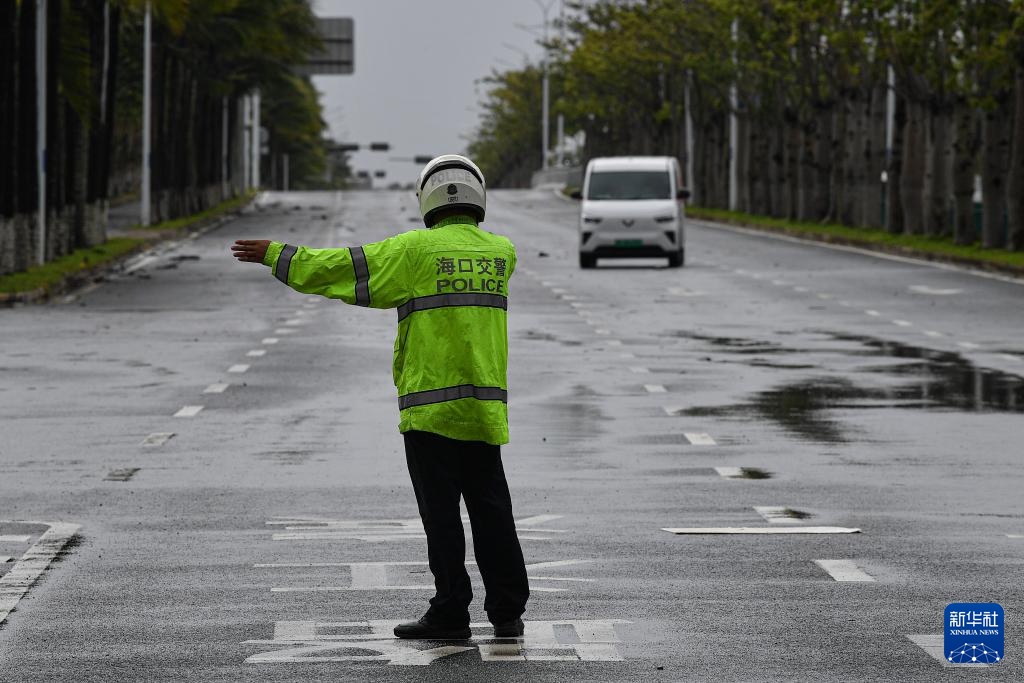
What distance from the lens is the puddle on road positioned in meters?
16.8

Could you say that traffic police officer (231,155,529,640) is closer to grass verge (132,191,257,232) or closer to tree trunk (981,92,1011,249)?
tree trunk (981,92,1011,249)

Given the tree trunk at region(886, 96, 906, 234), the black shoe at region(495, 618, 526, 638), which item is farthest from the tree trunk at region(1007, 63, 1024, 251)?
the black shoe at region(495, 618, 526, 638)

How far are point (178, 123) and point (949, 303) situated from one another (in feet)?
144

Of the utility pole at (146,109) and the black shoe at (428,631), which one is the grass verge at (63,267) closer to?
the utility pole at (146,109)

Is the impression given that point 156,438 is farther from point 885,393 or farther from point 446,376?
point 446,376

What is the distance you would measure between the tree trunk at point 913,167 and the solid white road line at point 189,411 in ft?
124

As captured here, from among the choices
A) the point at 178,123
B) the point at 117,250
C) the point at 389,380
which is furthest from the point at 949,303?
the point at 178,123

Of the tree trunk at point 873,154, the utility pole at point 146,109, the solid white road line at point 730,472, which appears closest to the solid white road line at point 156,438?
the solid white road line at point 730,472

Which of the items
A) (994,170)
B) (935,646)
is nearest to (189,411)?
(935,646)

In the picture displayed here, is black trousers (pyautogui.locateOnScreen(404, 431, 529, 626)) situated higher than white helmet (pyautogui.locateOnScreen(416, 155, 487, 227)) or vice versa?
white helmet (pyautogui.locateOnScreen(416, 155, 487, 227))

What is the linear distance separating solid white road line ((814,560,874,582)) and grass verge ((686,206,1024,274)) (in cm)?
2902

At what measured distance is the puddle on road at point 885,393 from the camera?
55.1 feet

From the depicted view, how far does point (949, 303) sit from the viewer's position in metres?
31.6

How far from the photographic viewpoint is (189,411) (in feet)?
56.5
